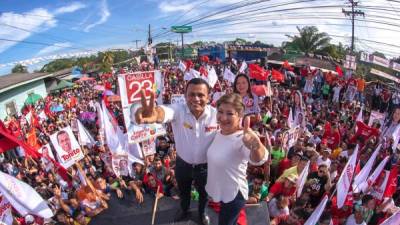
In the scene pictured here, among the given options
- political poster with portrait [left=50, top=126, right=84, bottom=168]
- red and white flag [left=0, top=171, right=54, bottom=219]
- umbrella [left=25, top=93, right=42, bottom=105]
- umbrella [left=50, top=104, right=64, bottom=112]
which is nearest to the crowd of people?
political poster with portrait [left=50, top=126, right=84, bottom=168]

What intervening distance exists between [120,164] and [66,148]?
1209mm

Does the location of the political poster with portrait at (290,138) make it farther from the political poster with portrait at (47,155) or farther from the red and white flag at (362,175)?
the political poster with portrait at (47,155)


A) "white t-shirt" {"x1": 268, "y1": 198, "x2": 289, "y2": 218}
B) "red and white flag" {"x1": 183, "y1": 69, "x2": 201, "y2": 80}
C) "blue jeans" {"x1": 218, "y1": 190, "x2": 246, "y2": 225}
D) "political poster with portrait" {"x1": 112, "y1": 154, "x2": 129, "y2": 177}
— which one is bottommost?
"white t-shirt" {"x1": 268, "y1": 198, "x2": 289, "y2": 218}

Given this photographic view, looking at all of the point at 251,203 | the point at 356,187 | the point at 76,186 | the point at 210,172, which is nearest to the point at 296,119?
the point at 356,187

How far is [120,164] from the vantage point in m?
7.49

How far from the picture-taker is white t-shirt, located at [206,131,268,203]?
109 inches

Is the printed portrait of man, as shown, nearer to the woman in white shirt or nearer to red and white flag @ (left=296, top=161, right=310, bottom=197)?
red and white flag @ (left=296, top=161, right=310, bottom=197)

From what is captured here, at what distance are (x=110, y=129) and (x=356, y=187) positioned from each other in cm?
531

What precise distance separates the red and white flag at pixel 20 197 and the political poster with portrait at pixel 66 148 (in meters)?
2.11

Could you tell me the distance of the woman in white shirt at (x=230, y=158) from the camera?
2.71 m

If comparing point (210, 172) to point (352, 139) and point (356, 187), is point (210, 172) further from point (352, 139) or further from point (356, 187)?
point (352, 139)

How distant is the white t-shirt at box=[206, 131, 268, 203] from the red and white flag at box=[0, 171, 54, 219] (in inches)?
127

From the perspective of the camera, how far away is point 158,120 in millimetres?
3010

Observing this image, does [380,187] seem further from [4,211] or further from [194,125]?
[4,211]
